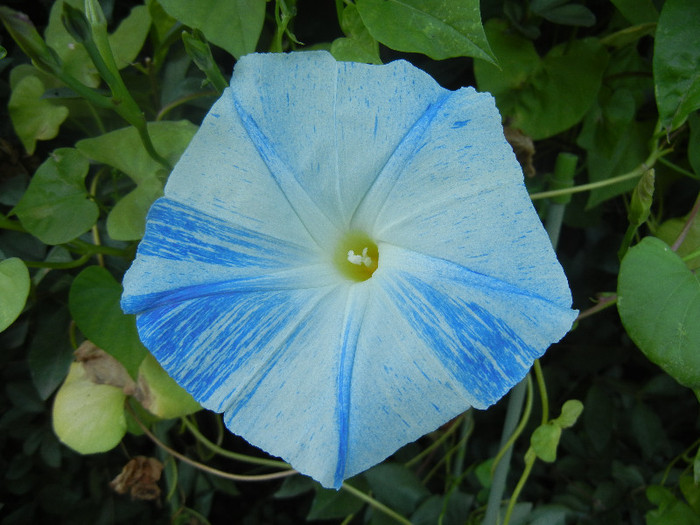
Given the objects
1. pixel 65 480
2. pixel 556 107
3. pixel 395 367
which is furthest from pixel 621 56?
pixel 65 480

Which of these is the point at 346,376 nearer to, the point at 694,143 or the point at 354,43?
the point at 354,43

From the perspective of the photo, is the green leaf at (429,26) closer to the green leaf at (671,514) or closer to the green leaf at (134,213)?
the green leaf at (134,213)

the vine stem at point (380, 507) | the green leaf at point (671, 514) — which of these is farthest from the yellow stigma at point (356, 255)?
the green leaf at point (671, 514)

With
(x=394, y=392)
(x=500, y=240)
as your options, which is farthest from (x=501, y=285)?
(x=394, y=392)

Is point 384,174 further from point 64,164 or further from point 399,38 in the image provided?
point 64,164

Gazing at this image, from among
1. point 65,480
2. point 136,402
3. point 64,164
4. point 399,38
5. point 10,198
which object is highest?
point 399,38
